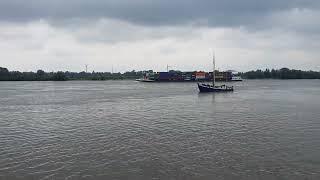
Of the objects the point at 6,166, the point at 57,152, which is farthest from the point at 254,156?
the point at 6,166

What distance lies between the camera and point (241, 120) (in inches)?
1470

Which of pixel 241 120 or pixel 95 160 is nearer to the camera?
pixel 95 160

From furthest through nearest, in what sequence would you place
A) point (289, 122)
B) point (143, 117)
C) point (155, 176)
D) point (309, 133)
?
point (143, 117) → point (289, 122) → point (309, 133) → point (155, 176)

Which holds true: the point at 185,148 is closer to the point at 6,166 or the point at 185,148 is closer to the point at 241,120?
the point at 6,166

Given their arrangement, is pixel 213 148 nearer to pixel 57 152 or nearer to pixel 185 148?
pixel 185 148

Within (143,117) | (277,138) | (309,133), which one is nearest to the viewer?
(277,138)

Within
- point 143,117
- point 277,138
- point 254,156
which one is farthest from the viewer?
point 143,117

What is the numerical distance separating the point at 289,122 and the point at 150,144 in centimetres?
1605

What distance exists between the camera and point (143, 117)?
3959 centimetres

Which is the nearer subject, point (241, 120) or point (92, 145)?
point (92, 145)

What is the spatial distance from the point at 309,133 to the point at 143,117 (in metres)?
15.9

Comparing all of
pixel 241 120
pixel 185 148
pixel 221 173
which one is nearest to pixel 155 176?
pixel 221 173

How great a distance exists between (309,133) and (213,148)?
9337 mm

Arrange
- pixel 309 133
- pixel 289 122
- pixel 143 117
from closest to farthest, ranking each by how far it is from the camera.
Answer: pixel 309 133 < pixel 289 122 < pixel 143 117
